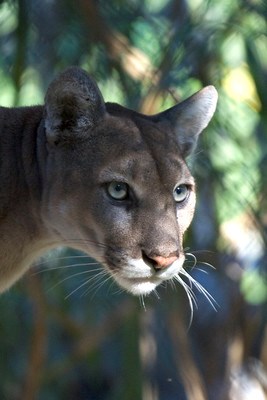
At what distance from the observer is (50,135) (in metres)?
2.78

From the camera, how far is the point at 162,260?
255cm

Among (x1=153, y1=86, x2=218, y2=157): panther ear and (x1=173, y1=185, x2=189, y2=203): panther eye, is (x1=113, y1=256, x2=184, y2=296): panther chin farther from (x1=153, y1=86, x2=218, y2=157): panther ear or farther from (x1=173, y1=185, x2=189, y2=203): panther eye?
(x1=153, y1=86, x2=218, y2=157): panther ear

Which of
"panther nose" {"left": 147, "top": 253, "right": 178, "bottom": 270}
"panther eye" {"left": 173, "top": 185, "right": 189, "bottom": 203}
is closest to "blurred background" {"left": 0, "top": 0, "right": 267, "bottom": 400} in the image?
"panther eye" {"left": 173, "top": 185, "right": 189, "bottom": 203}

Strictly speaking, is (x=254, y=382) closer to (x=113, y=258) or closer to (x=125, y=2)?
(x=125, y=2)

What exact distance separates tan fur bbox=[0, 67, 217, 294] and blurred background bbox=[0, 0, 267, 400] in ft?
2.90

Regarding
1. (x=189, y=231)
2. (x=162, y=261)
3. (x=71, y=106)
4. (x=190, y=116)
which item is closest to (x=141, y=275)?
(x=162, y=261)

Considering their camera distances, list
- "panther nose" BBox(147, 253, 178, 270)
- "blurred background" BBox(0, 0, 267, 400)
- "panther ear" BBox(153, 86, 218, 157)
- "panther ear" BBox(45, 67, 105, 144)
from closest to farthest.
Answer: "panther nose" BBox(147, 253, 178, 270)
"panther ear" BBox(45, 67, 105, 144)
"panther ear" BBox(153, 86, 218, 157)
"blurred background" BBox(0, 0, 267, 400)

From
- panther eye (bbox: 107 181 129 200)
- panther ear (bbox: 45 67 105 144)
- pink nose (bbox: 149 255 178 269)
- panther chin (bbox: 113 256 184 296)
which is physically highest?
panther ear (bbox: 45 67 105 144)

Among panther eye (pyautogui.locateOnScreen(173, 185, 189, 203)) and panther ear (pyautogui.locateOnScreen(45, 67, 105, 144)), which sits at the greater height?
panther ear (pyautogui.locateOnScreen(45, 67, 105, 144))

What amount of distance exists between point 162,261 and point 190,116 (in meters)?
0.56

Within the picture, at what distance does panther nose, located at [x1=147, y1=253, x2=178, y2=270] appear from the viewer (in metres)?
2.55

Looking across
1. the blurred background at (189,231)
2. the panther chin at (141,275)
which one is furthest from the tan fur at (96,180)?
the blurred background at (189,231)

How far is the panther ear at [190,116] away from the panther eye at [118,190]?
1.13 ft

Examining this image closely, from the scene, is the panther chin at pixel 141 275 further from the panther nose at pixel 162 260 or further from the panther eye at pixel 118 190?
the panther eye at pixel 118 190
